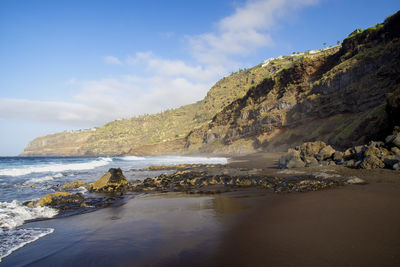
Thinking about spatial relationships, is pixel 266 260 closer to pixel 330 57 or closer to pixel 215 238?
pixel 215 238

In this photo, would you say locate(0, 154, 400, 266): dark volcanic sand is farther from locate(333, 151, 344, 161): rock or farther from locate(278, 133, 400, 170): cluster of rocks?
locate(333, 151, 344, 161): rock

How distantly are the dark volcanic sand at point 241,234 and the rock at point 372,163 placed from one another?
13.0 feet

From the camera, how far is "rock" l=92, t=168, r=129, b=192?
11.9 metres

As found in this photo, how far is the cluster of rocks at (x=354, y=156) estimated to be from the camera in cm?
1038

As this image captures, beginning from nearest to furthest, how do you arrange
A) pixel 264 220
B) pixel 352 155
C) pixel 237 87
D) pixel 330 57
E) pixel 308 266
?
1. pixel 308 266
2. pixel 264 220
3. pixel 352 155
4. pixel 330 57
5. pixel 237 87

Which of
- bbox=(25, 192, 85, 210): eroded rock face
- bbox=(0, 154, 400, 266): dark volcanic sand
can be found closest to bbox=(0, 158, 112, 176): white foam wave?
bbox=(25, 192, 85, 210): eroded rock face

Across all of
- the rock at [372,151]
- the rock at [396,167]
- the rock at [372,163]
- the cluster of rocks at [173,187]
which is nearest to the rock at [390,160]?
the rock at [372,163]

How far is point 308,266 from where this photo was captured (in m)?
3.05

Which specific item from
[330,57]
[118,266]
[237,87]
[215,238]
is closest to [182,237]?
[215,238]

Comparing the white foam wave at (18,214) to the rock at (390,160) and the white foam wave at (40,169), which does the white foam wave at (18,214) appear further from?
the white foam wave at (40,169)

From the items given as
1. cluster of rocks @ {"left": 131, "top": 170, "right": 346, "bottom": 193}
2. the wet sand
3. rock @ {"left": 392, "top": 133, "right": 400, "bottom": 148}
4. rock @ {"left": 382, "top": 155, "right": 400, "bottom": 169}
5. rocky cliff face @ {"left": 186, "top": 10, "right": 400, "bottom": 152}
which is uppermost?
rocky cliff face @ {"left": 186, "top": 10, "right": 400, "bottom": 152}

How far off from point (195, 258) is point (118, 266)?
1217 millimetres

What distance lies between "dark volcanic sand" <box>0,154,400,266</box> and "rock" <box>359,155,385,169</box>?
3.97 m

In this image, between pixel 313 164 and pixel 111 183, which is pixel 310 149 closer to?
pixel 313 164
